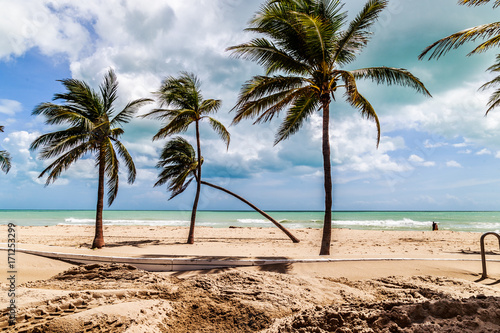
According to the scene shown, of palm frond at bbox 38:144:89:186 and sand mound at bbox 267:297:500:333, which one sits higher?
palm frond at bbox 38:144:89:186

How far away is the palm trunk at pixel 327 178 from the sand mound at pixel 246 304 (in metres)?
3.17

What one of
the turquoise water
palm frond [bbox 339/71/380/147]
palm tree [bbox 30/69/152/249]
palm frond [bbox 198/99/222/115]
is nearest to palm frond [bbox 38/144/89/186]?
palm tree [bbox 30/69/152/249]

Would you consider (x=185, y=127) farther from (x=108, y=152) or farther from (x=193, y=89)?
(x=108, y=152)

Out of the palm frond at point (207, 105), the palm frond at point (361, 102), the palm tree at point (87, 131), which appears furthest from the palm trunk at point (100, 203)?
the palm frond at point (361, 102)

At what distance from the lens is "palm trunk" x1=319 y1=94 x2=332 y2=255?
26.3ft

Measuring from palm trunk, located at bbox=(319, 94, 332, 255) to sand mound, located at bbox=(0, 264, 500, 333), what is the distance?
317 centimetres

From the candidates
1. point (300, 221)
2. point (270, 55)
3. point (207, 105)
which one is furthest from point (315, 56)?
point (300, 221)

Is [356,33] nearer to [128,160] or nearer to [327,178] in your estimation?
[327,178]

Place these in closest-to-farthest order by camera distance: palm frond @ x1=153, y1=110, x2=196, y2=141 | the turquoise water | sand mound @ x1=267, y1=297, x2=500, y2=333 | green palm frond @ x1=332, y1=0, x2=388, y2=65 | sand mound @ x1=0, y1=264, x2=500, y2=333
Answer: sand mound @ x1=267, y1=297, x2=500, y2=333 < sand mound @ x1=0, y1=264, x2=500, y2=333 < green palm frond @ x1=332, y1=0, x2=388, y2=65 < palm frond @ x1=153, y1=110, x2=196, y2=141 < the turquoise water

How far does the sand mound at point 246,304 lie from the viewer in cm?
272

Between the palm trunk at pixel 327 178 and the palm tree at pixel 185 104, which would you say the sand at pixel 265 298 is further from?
the palm tree at pixel 185 104

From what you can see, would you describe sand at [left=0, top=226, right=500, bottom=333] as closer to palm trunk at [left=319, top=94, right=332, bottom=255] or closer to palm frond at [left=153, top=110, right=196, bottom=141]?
palm trunk at [left=319, top=94, right=332, bottom=255]

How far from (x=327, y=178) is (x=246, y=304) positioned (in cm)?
546

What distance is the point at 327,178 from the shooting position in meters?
8.29
